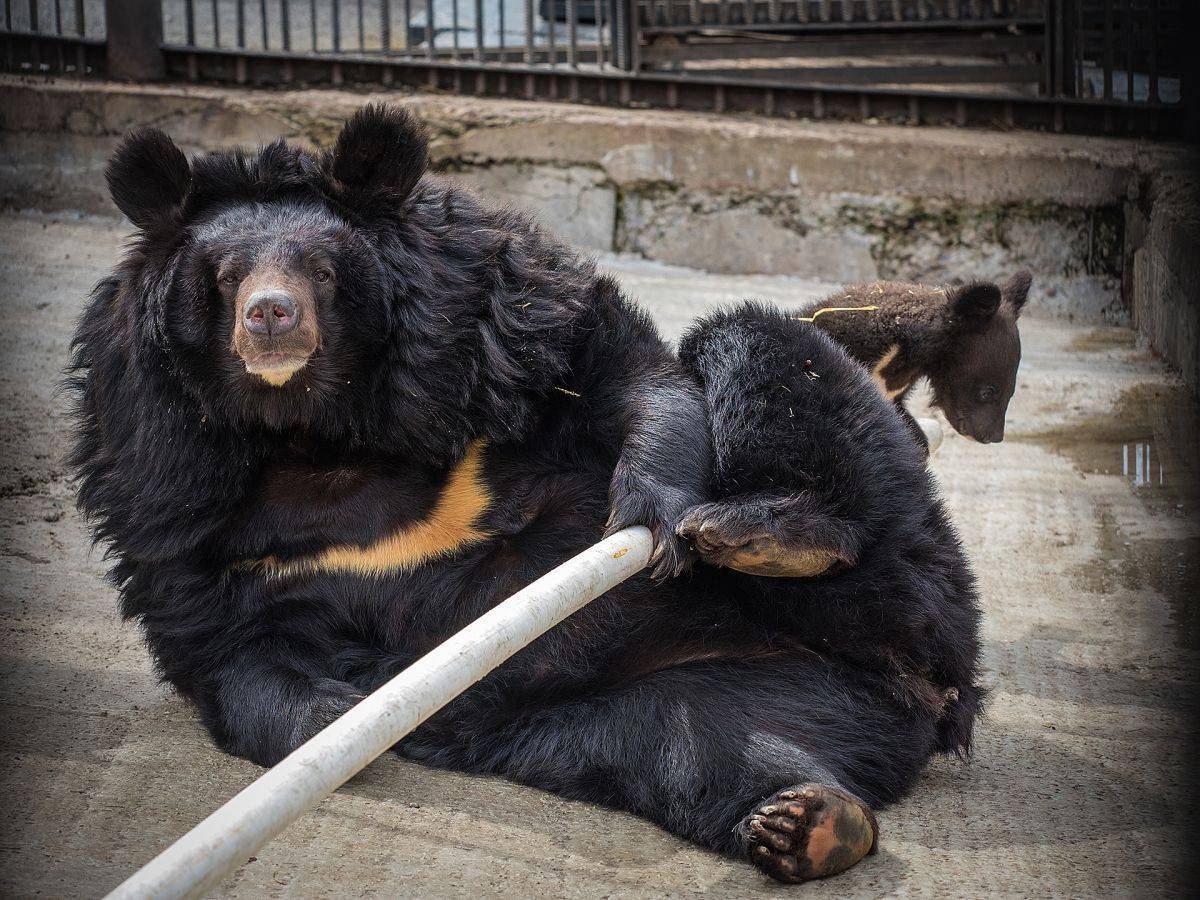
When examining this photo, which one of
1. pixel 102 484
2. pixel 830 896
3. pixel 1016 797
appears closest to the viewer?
pixel 830 896

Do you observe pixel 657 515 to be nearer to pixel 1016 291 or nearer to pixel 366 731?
pixel 366 731

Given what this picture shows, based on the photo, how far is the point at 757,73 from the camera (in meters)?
8.25

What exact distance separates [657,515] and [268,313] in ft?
2.94

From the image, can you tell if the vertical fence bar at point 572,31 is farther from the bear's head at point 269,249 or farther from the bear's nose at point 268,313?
the bear's nose at point 268,313

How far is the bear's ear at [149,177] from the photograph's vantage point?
2895mm

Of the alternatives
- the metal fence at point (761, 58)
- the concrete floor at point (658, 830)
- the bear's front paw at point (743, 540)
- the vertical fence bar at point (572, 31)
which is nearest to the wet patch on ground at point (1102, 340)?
the metal fence at point (761, 58)

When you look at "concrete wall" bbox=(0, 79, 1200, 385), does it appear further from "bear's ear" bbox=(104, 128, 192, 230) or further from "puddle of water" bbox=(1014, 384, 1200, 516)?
"bear's ear" bbox=(104, 128, 192, 230)

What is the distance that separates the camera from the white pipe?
1793 millimetres

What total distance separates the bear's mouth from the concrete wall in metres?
4.87

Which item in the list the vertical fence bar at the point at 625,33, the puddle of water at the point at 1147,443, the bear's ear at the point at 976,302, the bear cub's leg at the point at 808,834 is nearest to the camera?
the bear cub's leg at the point at 808,834

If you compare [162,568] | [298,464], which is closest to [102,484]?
[162,568]

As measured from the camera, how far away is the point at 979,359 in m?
4.90

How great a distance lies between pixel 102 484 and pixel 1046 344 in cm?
506

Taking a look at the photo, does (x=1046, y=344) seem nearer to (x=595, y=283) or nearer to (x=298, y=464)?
(x=595, y=283)
